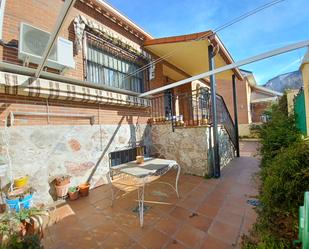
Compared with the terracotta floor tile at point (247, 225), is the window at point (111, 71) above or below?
above

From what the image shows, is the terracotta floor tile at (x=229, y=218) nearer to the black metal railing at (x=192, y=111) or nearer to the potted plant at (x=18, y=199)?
the black metal railing at (x=192, y=111)

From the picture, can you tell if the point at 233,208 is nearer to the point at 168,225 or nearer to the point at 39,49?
the point at 168,225

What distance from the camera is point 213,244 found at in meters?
2.29

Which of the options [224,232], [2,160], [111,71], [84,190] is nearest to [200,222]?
[224,232]

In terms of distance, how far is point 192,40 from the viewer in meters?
5.14

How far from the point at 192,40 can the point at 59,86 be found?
3946mm

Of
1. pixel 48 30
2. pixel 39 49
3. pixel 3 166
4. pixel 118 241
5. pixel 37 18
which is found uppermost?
pixel 37 18

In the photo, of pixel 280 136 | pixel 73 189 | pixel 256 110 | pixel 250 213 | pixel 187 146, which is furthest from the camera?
pixel 256 110

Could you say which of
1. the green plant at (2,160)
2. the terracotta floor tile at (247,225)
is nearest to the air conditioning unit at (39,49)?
the green plant at (2,160)

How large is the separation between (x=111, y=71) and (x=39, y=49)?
2.33 meters

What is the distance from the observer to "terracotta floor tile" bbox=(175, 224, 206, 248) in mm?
2319

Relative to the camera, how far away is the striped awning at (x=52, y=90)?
312 centimetres

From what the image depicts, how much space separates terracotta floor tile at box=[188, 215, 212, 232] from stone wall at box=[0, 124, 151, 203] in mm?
2932

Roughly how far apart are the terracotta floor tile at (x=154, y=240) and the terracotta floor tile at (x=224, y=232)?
0.71 meters
